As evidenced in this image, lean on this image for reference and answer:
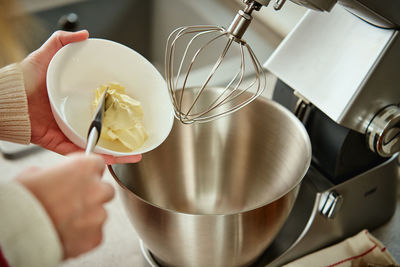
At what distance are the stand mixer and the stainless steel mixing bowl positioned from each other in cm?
4

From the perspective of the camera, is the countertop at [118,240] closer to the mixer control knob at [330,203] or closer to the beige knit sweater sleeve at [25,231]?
the mixer control knob at [330,203]

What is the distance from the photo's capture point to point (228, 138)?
0.61m

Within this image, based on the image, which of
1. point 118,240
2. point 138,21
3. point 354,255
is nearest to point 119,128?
point 118,240

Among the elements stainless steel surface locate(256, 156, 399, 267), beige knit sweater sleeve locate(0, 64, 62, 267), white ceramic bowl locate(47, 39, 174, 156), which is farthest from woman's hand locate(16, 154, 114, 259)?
stainless steel surface locate(256, 156, 399, 267)

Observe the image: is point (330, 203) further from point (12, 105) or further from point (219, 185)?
point (12, 105)

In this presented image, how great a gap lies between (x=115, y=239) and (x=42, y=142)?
6.5 inches

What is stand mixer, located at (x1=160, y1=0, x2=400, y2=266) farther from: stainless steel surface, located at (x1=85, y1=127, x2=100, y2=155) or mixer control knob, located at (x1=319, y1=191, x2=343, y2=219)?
stainless steel surface, located at (x1=85, y1=127, x2=100, y2=155)

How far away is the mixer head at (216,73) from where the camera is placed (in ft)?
1.46

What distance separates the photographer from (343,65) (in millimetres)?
500

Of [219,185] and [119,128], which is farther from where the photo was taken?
[219,185]

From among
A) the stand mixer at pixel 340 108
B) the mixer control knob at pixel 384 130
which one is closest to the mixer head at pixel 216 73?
the stand mixer at pixel 340 108

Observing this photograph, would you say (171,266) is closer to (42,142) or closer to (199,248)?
(199,248)

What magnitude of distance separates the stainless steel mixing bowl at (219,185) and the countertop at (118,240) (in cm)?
6

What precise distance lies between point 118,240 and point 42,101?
0.68 ft
